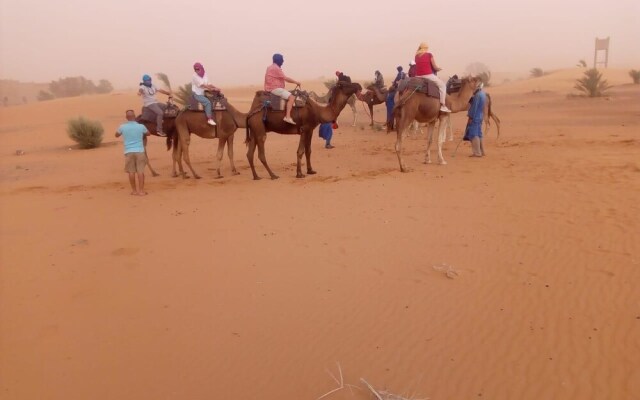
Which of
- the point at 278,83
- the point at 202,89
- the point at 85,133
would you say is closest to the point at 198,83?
the point at 202,89

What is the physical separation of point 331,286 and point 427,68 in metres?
6.74

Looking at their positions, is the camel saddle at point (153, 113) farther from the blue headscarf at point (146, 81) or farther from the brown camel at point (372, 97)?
the brown camel at point (372, 97)

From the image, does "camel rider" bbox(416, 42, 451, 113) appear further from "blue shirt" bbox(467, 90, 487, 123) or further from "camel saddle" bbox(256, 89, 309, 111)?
"camel saddle" bbox(256, 89, 309, 111)

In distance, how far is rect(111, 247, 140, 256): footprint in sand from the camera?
5.89 m

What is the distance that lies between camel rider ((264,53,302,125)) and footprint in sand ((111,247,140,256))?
4.44m

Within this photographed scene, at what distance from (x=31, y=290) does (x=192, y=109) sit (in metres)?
5.88

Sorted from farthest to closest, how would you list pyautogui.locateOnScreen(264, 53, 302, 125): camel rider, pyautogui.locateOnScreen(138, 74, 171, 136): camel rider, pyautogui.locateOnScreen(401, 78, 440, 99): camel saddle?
pyautogui.locateOnScreen(138, 74, 171, 136): camel rider
pyautogui.locateOnScreen(401, 78, 440, 99): camel saddle
pyautogui.locateOnScreen(264, 53, 302, 125): camel rider

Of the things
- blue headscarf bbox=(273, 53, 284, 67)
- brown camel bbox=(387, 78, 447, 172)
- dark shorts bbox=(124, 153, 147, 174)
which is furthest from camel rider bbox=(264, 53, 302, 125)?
dark shorts bbox=(124, 153, 147, 174)

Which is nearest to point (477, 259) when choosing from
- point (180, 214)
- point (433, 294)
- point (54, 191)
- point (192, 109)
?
point (433, 294)

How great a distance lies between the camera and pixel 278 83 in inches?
378

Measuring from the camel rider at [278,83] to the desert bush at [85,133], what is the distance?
936 cm

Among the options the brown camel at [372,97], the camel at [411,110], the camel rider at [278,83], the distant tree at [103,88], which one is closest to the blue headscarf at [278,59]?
the camel rider at [278,83]

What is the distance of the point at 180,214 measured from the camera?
7.48m

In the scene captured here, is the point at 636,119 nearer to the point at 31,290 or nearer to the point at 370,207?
the point at 370,207
